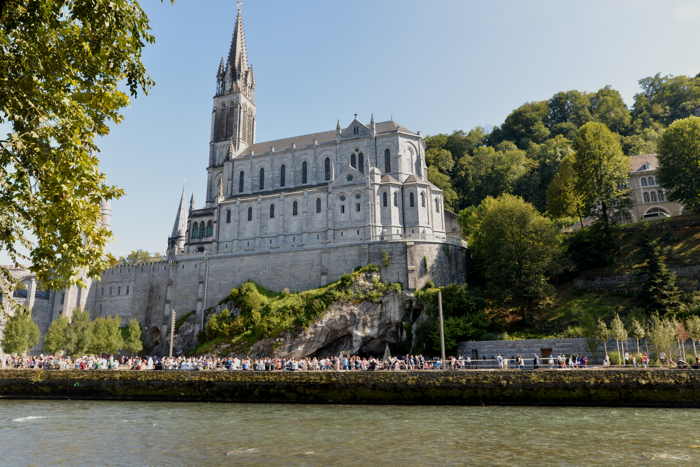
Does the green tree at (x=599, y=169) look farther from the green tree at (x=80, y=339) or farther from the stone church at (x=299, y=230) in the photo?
the green tree at (x=80, y=339)

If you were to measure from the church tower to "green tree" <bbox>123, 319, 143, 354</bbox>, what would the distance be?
19386 millimetres

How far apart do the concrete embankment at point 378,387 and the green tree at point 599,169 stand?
27.4 meters

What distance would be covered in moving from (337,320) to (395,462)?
2693 centimetres

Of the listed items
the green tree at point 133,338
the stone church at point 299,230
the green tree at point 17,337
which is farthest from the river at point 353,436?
the green tree at point 17,337

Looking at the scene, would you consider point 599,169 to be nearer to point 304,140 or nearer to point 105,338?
point 304,140

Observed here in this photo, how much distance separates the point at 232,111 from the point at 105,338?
35829mm

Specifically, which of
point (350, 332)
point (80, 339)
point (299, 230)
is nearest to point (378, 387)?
point (350, 332)

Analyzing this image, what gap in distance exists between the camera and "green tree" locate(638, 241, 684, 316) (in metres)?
33.5

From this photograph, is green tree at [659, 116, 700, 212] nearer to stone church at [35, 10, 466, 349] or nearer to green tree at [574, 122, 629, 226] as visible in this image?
green tree at [574, 122, 629, 226]

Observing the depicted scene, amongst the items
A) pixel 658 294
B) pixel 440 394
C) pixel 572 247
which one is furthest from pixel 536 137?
pixel 440 394

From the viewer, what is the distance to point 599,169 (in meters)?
47.9

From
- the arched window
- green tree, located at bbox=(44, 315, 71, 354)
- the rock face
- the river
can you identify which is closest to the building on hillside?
the rock face

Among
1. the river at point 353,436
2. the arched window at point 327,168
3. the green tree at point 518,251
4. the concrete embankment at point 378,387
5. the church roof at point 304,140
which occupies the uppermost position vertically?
the church roof at point 304,140

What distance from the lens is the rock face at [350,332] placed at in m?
39.9
